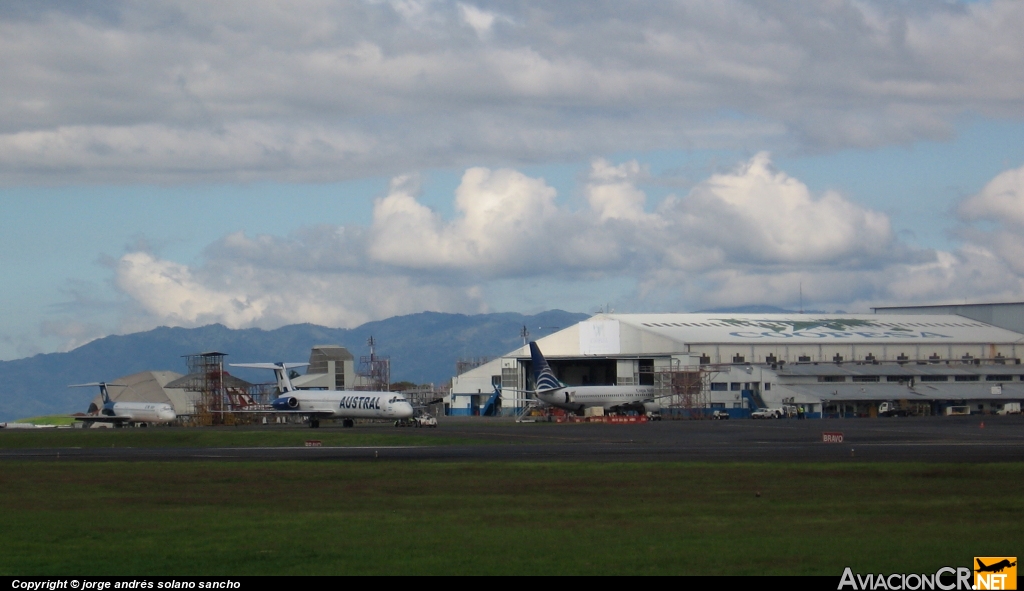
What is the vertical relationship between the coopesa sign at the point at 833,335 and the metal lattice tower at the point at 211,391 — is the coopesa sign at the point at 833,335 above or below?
above

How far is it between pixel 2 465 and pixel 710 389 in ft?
345

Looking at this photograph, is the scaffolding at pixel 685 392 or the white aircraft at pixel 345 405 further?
the scaffolding at pixel 685 392

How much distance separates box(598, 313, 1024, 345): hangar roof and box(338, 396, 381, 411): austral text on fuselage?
205ft

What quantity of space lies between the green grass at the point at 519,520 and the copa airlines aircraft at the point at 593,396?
8799 cm

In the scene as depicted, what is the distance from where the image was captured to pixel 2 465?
47750mm

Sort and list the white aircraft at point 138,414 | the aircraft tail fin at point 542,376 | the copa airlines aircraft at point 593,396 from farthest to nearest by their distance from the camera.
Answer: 1. the aircraft tail fin at point 542,376
2. the white aircraft at point 138,414
3. the copa airlines aircraft at point 593,396

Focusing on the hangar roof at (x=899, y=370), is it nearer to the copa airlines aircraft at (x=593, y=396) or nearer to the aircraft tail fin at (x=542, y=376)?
the copa airlines aircraft at (x=593, y=396)

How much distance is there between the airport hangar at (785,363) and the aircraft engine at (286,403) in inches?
1672

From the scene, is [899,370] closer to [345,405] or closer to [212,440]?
[345,405]

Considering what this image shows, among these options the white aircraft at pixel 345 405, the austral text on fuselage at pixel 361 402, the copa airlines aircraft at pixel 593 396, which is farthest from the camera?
the copa airlines aircraft at pixel 593 396

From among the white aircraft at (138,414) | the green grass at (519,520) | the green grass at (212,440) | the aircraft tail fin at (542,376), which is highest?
the aircraft tail fin at (542,376)

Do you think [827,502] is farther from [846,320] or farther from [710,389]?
[846,320]

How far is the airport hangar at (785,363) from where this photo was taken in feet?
458

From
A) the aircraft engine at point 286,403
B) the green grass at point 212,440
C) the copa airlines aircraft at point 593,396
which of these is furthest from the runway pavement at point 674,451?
the copa airlines aircraft at point 593,396
